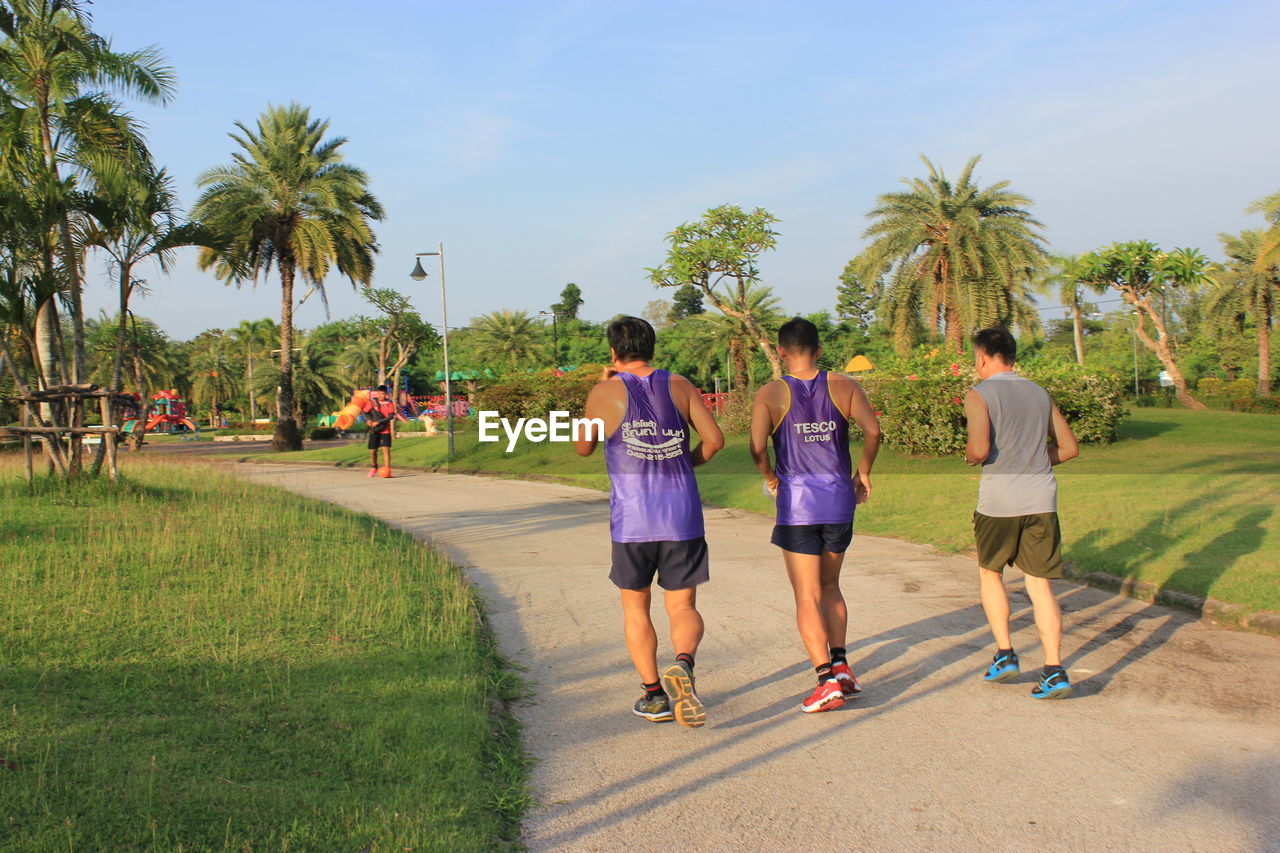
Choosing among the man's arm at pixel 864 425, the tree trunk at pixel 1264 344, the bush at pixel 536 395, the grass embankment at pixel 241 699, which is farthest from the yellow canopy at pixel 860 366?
the man's arm at pixel 864 425

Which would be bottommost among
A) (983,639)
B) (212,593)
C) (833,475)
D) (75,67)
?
(983,639)

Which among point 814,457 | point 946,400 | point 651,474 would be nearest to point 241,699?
point 651,474

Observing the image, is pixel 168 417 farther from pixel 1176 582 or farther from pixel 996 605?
pixel 996 605

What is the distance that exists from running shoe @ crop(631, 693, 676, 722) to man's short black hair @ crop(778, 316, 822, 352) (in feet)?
6.32

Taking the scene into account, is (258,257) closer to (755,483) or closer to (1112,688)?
(755,483)

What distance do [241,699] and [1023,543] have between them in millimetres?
4096

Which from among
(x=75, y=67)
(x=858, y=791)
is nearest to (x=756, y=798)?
(x=858, y=791)

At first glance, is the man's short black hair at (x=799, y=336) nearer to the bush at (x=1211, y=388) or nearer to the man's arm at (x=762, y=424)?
the man's arm at (x=762, y=424)

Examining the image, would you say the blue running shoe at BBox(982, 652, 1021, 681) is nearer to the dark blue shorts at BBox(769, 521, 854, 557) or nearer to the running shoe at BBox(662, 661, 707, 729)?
the dark blue shorts at BBox(769, 521, 854, 557)

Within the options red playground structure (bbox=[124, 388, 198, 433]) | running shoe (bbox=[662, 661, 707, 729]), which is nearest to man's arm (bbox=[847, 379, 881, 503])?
running shoe (bbox=[662, 661, 707, 729])

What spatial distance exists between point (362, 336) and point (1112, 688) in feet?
245

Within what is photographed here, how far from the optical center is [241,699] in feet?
15.6

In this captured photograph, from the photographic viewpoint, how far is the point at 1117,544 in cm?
955

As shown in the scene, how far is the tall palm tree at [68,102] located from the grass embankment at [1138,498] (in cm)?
961
